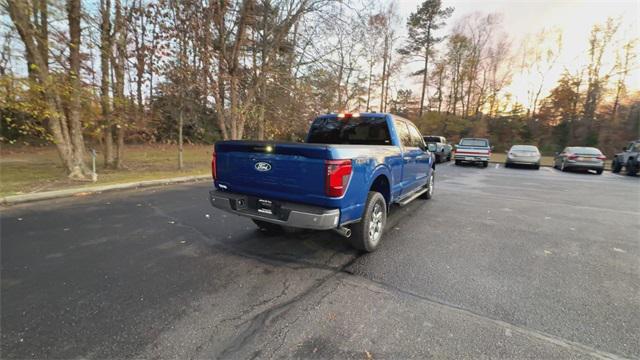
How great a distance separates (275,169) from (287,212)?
1.74 feet

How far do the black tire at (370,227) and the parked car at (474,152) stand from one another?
15.0 meters

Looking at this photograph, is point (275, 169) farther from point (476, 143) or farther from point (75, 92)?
point (476, 143)

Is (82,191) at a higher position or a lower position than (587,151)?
lower

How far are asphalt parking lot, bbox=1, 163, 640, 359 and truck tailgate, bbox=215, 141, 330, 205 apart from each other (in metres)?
0.92

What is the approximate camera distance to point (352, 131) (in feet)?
16.5

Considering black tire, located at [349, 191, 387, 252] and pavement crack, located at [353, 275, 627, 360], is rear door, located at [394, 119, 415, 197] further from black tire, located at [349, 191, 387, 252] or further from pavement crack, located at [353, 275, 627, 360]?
pavement crack, located at [353, 275, 627, 360]

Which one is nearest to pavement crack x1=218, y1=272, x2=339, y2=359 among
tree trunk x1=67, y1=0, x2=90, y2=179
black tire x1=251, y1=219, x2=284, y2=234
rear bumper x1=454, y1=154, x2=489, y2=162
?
black tire x1=251, y1=219, x2=284, y2=234

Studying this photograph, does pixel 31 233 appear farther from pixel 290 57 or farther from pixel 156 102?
pixel 290 57

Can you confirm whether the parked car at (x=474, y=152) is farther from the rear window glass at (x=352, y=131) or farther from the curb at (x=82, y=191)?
the curb at (x=82, y=191)

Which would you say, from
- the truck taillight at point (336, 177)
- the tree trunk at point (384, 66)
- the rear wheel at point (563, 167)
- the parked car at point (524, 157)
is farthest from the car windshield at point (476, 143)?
the truck taillight at point (336, 177)

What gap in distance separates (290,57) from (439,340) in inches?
557

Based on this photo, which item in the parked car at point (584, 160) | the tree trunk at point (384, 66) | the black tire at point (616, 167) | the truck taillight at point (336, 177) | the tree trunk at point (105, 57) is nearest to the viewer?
the truck taillight at point (336, 177)

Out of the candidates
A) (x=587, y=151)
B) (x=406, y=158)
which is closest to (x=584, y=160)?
Result: (x=587, y=151)

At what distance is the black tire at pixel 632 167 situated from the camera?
13.6m
